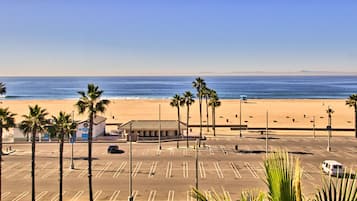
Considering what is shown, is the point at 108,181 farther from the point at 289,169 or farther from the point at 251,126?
the point at 251,126

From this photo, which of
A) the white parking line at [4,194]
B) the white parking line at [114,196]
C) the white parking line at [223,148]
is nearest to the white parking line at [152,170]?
the white parking line at [114,196]

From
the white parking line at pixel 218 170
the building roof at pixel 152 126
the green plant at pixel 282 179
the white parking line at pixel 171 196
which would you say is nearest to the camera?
the green plant at pixel 282 179

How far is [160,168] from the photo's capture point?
48.5m

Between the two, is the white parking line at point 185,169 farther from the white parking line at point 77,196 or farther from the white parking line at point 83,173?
the white parking line at point 77,196

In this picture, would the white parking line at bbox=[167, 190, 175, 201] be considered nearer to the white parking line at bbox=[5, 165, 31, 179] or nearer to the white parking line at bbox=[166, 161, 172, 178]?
the white parking line at bbox=[166, 161, 172, 178]

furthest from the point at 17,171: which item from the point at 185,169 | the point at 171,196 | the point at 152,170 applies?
the point at 171,196

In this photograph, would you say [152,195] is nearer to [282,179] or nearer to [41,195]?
[41,195]

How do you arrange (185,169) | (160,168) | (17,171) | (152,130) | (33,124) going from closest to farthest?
(33,124) < (17,171) < (185,169) < (160,168) < (152,130)

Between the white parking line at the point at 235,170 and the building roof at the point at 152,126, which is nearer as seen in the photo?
the white parking line at the point at 235,170

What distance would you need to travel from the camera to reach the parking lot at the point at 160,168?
38.3 metres

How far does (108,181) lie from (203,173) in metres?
11.0

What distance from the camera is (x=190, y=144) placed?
66.9 meters

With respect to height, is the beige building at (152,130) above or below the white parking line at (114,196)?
above

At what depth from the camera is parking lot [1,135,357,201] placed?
126 feet
